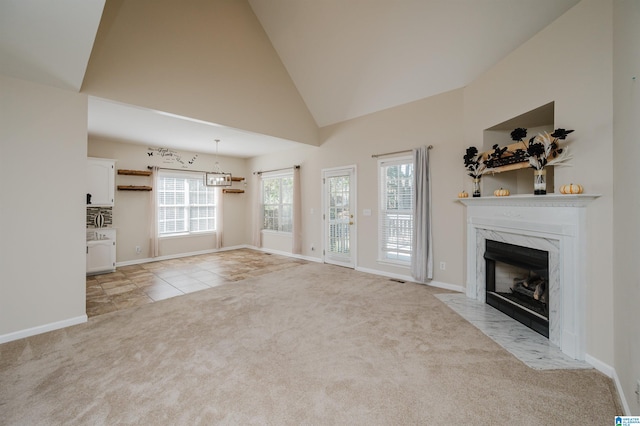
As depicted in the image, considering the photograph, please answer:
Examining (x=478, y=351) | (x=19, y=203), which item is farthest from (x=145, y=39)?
(x=478, y=351)

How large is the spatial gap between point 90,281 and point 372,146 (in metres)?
5.69

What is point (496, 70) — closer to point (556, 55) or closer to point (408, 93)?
point (556, 55)

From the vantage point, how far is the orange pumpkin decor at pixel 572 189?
2215 millimetres

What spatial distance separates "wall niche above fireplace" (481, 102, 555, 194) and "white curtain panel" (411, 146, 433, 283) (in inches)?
32.5

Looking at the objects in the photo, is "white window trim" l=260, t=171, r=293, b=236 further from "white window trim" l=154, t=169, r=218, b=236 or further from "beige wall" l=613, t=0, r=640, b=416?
"beige wall" l=613, t=0, r=640, b=416

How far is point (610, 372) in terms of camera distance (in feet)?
6.49

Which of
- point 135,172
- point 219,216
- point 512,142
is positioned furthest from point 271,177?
point 512,142

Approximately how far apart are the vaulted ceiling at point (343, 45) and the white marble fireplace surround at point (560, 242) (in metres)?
1.86

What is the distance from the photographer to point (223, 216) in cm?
760

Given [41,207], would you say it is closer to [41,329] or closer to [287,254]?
[41,329]

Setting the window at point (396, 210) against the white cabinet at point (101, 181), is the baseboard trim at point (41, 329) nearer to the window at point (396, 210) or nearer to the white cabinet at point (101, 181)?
the white cabinet at point (101, 181)

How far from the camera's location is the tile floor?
3654mm

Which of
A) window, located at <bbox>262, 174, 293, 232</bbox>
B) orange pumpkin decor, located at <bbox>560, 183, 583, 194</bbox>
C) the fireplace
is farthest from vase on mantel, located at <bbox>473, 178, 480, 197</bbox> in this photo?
window, located at <bbox>262, 174, 293, 232</bbox>

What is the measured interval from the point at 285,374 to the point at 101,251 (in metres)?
5.06
